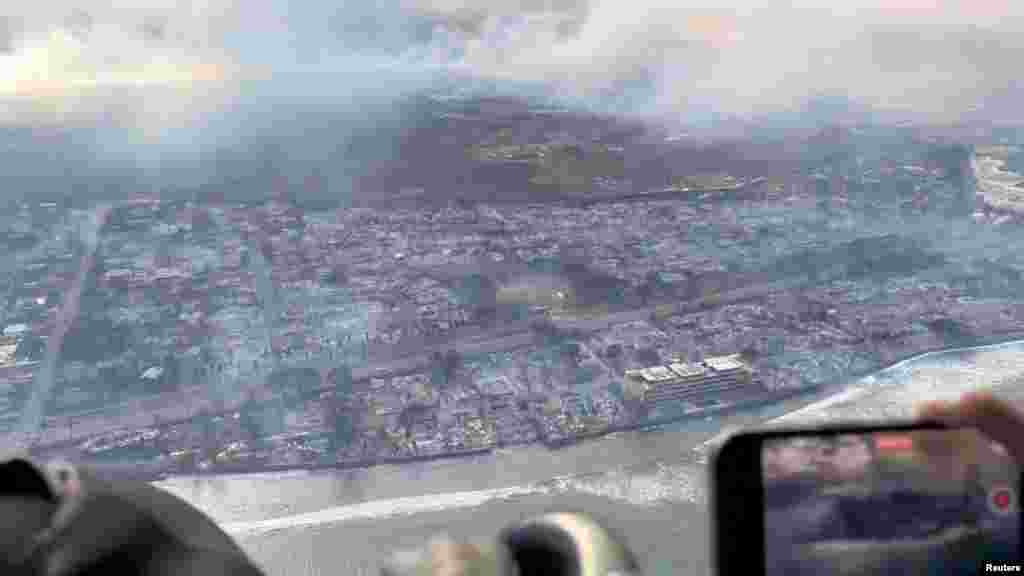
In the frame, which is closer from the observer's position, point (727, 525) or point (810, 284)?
point (727, 525)

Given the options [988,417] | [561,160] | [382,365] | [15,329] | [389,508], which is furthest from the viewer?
[561,160]

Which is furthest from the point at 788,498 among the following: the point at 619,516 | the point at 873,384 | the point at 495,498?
the point at 873,384

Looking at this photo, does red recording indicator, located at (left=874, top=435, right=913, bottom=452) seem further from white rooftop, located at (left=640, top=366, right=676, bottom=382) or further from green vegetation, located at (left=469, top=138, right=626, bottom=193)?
green vegetation, located at (left=469, top=138, right=626, bottom=193)

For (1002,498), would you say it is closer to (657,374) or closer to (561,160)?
(657,374)

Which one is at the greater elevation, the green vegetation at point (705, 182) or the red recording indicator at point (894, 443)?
the red recording indicator at point (894, 443)

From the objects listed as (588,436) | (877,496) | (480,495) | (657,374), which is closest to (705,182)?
(657,374)

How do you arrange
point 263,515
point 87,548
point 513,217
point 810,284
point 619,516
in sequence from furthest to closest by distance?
1. point 513,217
2. point 810,284
3. point 263,515
4. point 619,516
5. point 87,548

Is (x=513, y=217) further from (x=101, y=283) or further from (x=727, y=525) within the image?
(x=727, y=525)

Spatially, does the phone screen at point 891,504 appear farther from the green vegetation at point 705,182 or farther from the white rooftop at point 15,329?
the green vegetation at point 705,182

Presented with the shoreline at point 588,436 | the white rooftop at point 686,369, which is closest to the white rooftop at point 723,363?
the white rooftop at point 686,369
